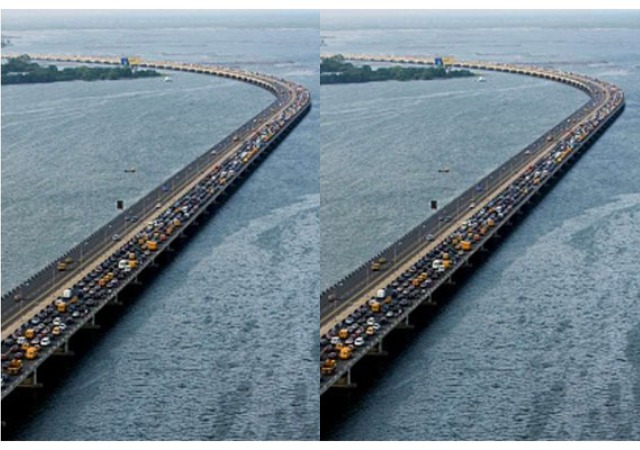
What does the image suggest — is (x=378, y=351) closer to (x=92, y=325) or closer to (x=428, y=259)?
(x=92, y=325)

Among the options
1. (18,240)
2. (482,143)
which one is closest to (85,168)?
(18,240)

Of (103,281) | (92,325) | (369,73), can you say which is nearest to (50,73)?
(369,73)

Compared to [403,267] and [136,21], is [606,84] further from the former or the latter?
[136,21]

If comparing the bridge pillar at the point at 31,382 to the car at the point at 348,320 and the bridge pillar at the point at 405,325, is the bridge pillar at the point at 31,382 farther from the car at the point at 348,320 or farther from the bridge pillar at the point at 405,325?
the bridge pillar at the point at 405,325

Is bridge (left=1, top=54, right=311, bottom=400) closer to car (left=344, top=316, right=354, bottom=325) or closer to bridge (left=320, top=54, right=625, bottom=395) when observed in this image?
bridge (left=320, top=54, right=625, bottom=395)

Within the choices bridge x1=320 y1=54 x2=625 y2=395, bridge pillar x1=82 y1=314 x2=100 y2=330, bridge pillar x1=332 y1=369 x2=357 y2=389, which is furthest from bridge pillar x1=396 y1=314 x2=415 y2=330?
bridge pillar x1=82 y1=314 x2=100 y2=330
